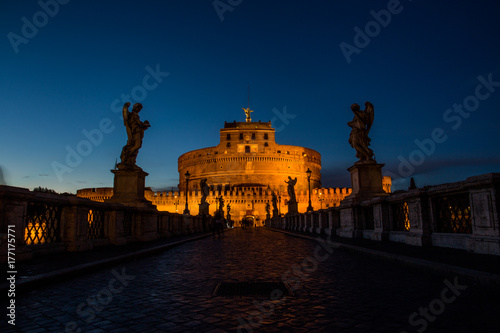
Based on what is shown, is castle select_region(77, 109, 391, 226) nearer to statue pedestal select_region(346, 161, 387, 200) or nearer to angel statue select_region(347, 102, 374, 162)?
angel statue select_region(347, 102, 374, 162)

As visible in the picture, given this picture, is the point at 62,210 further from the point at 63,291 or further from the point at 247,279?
the point at 247,279

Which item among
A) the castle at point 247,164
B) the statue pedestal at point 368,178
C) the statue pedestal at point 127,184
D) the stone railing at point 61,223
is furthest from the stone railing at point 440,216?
the castle at point 247,164

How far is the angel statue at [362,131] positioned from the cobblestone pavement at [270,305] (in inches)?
263

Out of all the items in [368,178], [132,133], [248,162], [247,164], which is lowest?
[368,178]

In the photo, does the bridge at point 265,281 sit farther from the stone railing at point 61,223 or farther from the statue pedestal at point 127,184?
the statue pedestal at point 127,184

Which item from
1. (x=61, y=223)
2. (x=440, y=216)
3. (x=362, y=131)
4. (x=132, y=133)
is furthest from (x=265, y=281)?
(x=132, y=133)

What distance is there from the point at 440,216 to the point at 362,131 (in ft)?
16.9

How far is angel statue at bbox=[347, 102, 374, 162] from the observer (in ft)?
36.8

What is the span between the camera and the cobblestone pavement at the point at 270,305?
2639mm

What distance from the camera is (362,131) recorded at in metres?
11.4

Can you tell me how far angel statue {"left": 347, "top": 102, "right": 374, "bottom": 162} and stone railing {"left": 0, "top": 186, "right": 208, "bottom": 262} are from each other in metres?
7.28

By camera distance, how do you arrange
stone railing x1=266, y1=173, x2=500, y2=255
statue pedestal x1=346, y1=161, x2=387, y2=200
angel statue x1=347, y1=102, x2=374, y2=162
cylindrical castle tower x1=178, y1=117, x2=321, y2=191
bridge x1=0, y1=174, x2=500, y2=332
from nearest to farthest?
bridge x1=0, y1=174, x2=500, y2=332
stone railing x1=266, y1=173, x2=500, y2=255
statue pedestal x1=346, y1=161, x2=387, y2=200
angel statue x1=347, y1=102, x2=374, y2=162
cylindrical castle tower x1=178, y1=117, x2=321, y2=191

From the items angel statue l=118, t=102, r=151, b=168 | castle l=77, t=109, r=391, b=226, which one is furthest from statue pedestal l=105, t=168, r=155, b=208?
castle l=77, t=109, r=391, b=226

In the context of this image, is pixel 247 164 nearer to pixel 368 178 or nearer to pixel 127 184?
pixel 127 184
